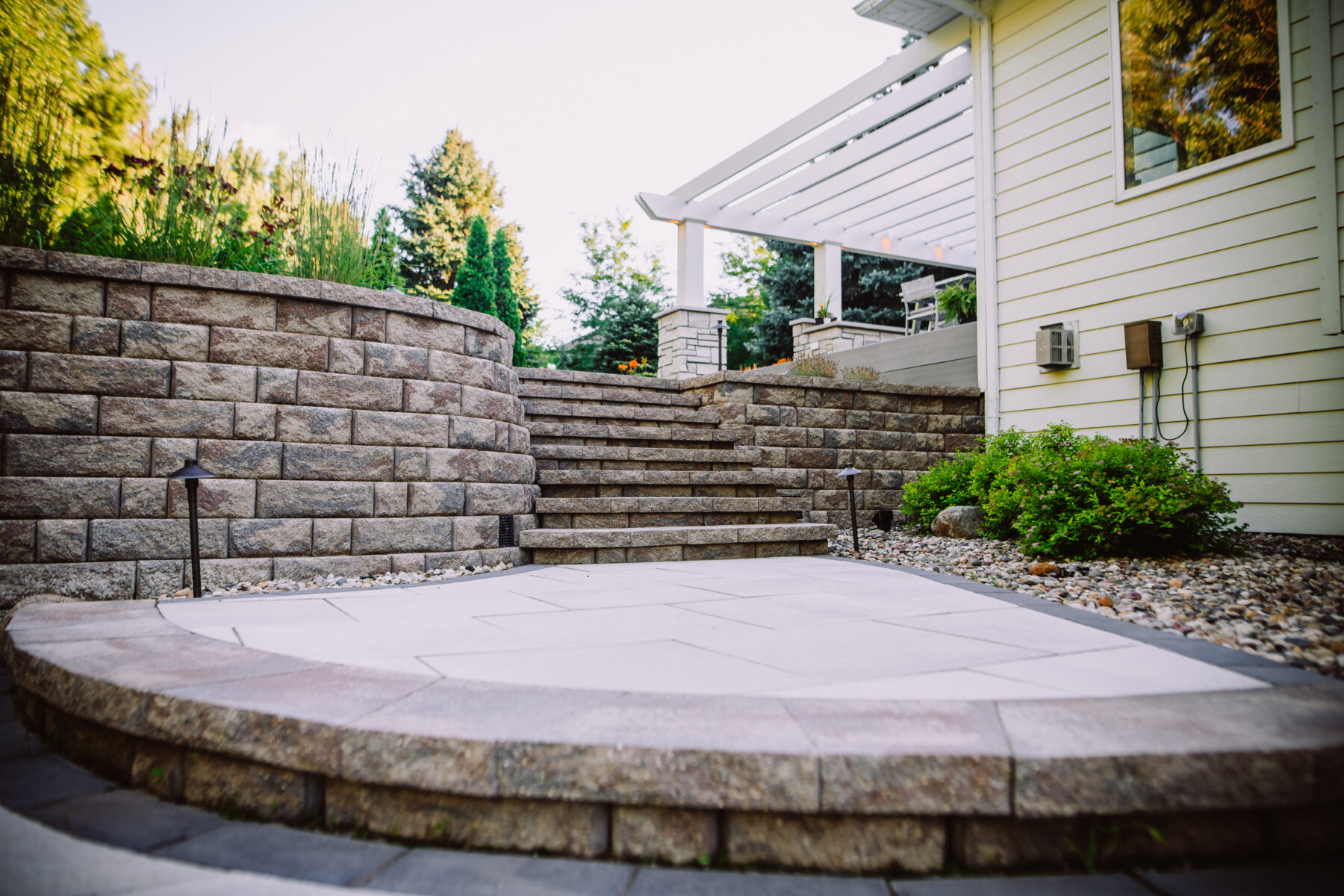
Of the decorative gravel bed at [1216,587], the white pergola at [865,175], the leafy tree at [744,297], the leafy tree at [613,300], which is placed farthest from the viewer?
the leafy tree at [744,297]

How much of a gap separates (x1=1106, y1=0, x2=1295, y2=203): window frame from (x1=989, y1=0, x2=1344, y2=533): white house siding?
41 millimetres

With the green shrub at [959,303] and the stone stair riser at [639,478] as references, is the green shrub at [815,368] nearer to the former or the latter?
the green shrub at [959,303]

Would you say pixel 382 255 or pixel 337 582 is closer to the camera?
pixel 337 582

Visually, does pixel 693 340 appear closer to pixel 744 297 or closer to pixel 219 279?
pixel 219 279

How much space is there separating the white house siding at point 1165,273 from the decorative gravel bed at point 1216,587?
0.66 m

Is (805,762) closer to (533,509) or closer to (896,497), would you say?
(533,509)

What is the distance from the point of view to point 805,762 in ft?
4.29

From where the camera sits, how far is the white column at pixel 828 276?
431 inches

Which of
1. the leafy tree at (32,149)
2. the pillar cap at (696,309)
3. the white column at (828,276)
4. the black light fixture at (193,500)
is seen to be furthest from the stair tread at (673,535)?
the white column at (828,276)

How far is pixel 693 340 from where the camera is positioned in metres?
10.2

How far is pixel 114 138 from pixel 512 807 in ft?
34.5

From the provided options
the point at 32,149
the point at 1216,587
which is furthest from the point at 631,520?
the point at 32,149

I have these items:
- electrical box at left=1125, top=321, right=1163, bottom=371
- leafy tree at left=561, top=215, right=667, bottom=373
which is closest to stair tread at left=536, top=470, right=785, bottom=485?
electrical box at left=1125, top=321, right=1163, bottom=371

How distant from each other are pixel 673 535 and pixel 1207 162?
4.48m
